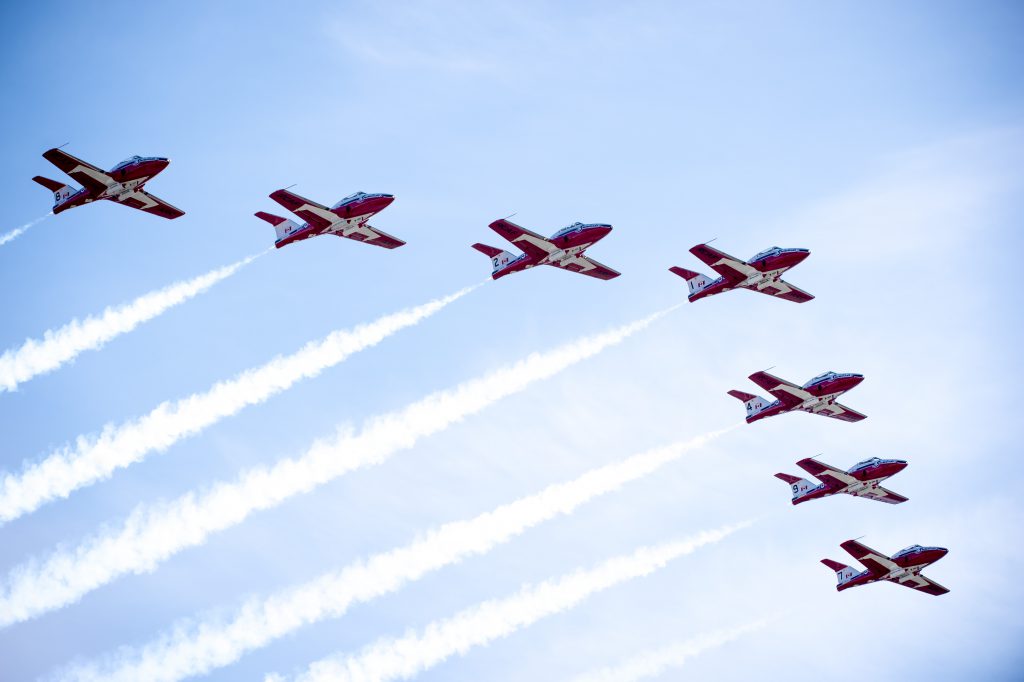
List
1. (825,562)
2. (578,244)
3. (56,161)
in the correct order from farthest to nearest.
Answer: (825,562) < (578,244) < (56,161)

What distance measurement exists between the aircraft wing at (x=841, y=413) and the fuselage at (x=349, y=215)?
1740 inches

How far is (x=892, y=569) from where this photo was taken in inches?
4628

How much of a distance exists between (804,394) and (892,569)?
2103 centimetres

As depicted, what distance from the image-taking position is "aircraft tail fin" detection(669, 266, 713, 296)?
107 meters

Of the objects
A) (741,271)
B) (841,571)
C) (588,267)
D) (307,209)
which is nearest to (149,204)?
(307,209)

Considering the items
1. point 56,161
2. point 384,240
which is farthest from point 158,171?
point 384,240

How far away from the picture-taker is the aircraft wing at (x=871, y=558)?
376 ft

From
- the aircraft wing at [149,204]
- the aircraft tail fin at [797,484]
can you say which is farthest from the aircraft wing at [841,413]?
the aircraft wing at [149,204]

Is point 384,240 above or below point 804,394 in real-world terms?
above

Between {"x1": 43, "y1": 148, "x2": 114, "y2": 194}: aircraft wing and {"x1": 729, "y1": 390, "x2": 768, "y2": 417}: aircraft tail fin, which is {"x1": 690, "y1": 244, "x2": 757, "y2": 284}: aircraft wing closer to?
{"x1": 729, "y1": 390, "x2": 768, "y2": 417}: aircraft tail fin

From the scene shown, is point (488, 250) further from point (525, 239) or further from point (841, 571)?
point (841, 571)

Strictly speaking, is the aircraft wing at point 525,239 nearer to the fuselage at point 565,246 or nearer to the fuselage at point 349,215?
the fuselage at point 565,246

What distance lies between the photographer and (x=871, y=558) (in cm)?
11606

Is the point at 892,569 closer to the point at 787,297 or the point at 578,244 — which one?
the point at 787,297
